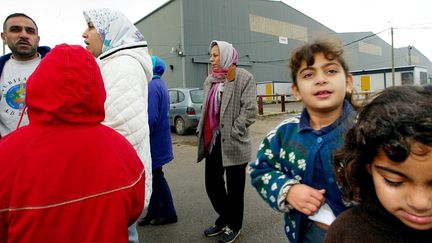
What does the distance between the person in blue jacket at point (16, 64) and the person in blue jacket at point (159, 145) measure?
1.03m

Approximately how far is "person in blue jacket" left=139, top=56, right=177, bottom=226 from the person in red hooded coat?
175 centimetres

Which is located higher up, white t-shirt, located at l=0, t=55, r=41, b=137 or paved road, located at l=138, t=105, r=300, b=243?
white t-shirt, located at l=0, t=55, r=41, b=137

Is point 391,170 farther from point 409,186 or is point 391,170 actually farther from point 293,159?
point 293,159

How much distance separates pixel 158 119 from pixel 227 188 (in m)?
0.98

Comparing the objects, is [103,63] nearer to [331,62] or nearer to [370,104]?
[331,62]

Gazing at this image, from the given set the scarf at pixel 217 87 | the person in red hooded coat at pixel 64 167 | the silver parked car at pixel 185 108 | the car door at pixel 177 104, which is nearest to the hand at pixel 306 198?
the person in red hooded coat at pixel 64 167

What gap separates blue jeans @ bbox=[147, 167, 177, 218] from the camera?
11.1 feet

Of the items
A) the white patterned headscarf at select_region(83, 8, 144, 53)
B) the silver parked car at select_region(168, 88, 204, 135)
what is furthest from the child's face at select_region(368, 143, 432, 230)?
the silver parked car at select_region(168, 88, 204, 135)

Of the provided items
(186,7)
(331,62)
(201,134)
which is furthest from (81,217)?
(186,7)

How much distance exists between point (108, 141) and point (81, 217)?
0.31m

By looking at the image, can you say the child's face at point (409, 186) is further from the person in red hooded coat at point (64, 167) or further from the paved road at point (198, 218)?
the paved road at point (198, 218)

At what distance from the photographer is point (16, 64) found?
2555 millimetres

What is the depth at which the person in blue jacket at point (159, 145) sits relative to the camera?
3.07 metres

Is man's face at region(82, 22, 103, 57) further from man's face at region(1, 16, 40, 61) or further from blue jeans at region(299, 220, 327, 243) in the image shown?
blue jeans at region(299, 220, 327, 243)
